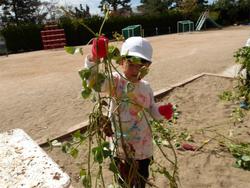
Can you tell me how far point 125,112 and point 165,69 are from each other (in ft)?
21.7

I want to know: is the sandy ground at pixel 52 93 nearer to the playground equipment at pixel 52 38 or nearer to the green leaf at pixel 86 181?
the green leaf at pixel 86 181

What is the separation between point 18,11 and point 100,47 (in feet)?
155

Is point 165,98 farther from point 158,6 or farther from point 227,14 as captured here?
point 158,6

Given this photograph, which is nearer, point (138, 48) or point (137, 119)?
point (138, 48)

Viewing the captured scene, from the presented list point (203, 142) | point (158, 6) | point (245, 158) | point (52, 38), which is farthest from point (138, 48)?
point (158, 6)

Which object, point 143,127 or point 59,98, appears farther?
point 59,98

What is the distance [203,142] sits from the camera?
3775mm

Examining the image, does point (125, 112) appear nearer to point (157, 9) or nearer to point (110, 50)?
point (110, 50)

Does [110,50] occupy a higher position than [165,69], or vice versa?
[110,50]

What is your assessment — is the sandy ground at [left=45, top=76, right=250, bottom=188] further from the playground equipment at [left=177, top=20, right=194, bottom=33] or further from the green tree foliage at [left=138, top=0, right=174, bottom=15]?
the green tree foliage at [left=138, top=0, right=174, bottom=15]

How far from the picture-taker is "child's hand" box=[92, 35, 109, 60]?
4.24ft

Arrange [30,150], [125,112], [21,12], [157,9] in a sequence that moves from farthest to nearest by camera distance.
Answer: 1. [157,9]
2. [21,12]
3. [125,112]
4. [30,150]

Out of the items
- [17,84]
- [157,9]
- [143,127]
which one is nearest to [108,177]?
[143,127]

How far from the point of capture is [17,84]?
26.8 feet
